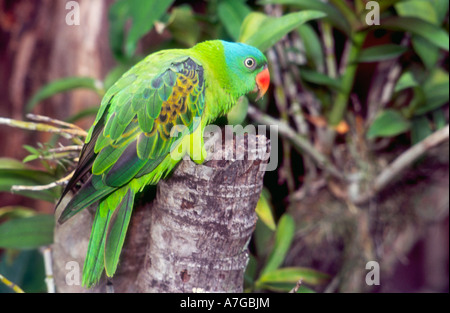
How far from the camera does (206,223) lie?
0.98 meters

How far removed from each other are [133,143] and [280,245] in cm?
63

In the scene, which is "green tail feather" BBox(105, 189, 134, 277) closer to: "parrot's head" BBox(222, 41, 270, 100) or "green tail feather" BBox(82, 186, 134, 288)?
"green tail feather" BBox(82, 186, 134, 288)

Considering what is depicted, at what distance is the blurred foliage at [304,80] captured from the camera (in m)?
1.30

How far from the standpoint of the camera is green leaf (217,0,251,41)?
1.44 meters

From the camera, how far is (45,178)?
4.23 feet

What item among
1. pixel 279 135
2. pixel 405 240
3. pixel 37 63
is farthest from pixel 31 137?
pixel 405 240

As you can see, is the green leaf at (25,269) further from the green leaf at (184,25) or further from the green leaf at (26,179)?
the green leaf at (184,25)

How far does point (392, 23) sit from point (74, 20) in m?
1.31

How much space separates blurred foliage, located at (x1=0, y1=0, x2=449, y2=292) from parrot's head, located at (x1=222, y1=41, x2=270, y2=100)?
0.29 feet

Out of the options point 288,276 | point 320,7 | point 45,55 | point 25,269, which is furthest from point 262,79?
point 45,55

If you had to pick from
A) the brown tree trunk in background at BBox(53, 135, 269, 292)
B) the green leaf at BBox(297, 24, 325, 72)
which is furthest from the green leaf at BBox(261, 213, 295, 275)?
the green leaf at BBox(297, 24, 325, 72)

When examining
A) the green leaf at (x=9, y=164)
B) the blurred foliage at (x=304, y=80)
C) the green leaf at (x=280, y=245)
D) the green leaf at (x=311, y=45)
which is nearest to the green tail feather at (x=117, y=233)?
the blurred foliage at (x=304, y=80)

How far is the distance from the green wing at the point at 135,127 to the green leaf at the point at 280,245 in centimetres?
53

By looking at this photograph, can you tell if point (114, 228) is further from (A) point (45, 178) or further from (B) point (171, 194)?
(A) point (45, 178)
